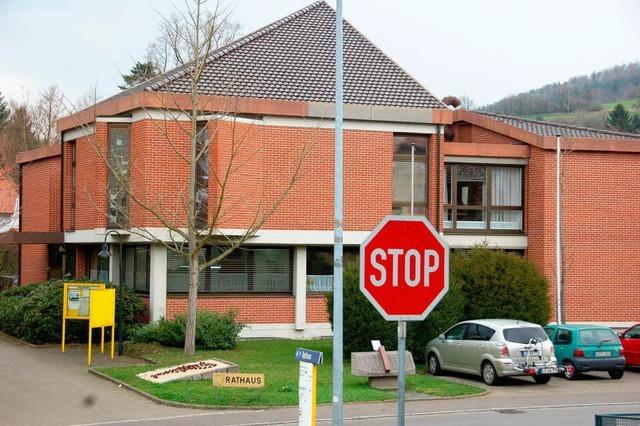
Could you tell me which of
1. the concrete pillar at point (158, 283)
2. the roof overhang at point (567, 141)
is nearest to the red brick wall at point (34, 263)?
the concrete pillar at point (158, 283)

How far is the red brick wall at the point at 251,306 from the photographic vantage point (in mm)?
30969

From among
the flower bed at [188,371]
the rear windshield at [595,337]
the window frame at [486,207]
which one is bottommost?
the flower bed at [188,371]

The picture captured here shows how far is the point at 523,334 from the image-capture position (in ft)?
74.3

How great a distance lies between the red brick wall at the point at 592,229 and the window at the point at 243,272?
355 inches

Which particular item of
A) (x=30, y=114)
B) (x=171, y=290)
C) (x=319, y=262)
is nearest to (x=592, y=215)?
(x=319, y=262)

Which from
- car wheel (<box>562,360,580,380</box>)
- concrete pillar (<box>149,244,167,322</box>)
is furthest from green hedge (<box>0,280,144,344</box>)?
car wheel (<box>562,360,580,380</box>)

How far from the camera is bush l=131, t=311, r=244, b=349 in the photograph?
27.7 m

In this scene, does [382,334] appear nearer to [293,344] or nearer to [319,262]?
[293,344]

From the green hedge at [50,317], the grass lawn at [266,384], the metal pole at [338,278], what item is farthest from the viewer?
the green hedge at [50,317]

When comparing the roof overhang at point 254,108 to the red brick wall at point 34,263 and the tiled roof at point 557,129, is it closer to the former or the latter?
the tiled roof at point 557,129

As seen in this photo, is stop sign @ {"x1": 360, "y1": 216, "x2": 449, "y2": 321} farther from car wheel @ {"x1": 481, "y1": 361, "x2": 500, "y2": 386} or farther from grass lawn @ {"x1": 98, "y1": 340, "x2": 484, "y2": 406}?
car wheel @ {"x1": 481, "y1": 361, "x2": 500, "y2": 386}

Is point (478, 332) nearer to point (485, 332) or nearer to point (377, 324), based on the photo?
point (485, 332)

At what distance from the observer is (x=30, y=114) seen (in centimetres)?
7075

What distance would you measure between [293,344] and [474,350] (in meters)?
8.42
